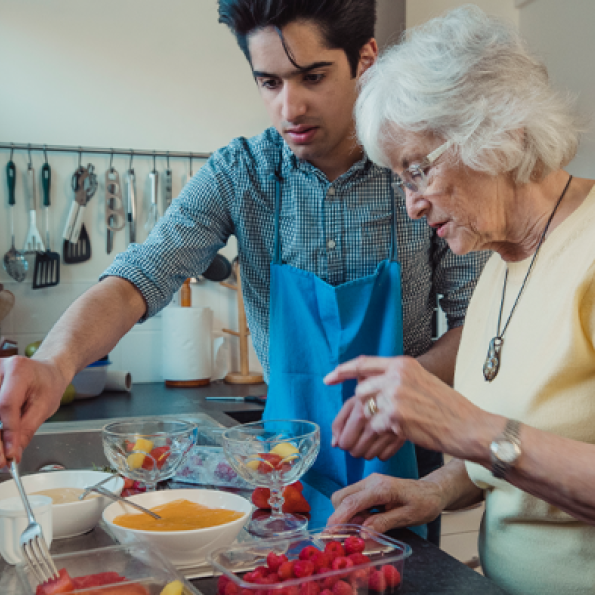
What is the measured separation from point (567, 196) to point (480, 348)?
0.30 meters

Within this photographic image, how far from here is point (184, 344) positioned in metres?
2.64


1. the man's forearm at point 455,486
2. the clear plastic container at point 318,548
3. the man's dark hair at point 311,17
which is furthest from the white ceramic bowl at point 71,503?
the man's dark hair at point 311,17

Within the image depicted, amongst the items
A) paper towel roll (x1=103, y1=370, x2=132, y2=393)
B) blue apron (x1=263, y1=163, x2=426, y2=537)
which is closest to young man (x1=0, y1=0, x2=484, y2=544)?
blue apron (x1=263, y1=163, x2=426, y2=537)

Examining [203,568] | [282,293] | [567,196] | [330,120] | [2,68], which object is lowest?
[203,568]

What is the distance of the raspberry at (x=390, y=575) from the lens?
767 mm

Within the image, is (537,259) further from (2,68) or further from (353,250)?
(2,68)

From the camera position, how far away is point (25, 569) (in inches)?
28.9

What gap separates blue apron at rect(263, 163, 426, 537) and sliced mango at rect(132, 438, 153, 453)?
44 centimetres

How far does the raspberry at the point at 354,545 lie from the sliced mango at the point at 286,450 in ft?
0.61

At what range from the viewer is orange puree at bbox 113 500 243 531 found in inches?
35.4

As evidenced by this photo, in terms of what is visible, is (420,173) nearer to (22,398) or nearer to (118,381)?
(22,398)

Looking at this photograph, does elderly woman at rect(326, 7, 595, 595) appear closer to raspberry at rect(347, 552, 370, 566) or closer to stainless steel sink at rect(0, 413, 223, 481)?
raspberry at rect(347, 552, 370, 566)

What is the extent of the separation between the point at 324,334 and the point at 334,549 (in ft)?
2.25

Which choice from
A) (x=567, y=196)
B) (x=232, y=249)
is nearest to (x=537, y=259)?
(x=567, y=196)
